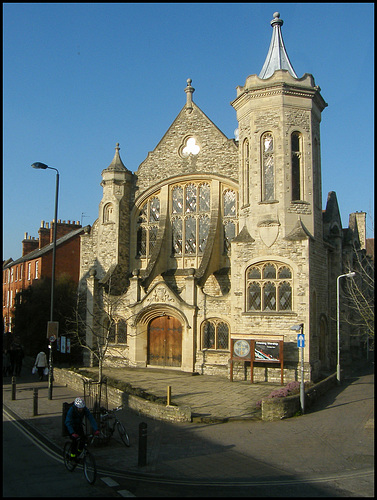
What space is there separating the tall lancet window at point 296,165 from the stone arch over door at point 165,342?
28.1ft

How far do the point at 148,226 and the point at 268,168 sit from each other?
8649mm

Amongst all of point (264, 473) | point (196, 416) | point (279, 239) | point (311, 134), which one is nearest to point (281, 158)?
point (311, 134)

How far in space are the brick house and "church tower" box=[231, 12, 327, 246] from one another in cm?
1674

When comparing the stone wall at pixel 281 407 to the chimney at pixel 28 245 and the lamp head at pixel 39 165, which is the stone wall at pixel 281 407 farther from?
the chimney at pixel 28 245

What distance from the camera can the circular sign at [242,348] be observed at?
65.9 ft

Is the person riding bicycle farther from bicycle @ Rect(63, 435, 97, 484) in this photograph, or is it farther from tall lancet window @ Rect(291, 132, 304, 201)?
tall lancet window @ Rect(291, 132, 304, 201)

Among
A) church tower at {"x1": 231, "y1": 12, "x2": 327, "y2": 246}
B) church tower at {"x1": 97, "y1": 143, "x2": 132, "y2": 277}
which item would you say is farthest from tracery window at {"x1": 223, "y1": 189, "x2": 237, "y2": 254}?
church tower at {"x1": 97, "y1": 143, "x2": 132, "y2": 277}

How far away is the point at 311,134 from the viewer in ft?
76.4

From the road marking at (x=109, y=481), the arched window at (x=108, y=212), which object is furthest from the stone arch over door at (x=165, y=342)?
the road marking at (x=109, y=481)

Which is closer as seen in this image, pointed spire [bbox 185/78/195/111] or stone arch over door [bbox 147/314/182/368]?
stone arch over door [bbox 147/314/182/368]

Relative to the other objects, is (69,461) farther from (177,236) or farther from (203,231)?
(177,236)

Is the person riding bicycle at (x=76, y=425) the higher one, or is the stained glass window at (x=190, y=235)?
the stained glass window at (x=190, y=235)

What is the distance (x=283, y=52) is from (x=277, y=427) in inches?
756

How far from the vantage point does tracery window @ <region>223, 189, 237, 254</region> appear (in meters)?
26.7
